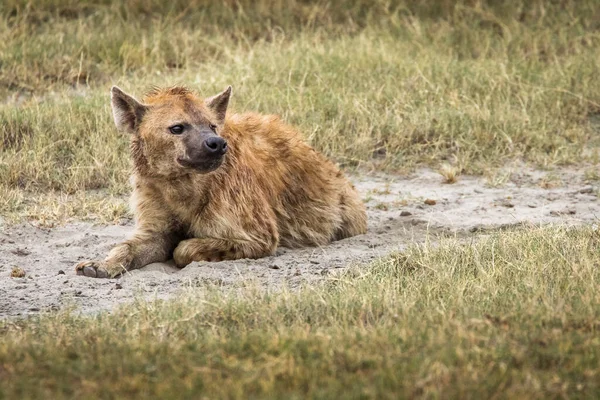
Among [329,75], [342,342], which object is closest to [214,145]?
[342,342]

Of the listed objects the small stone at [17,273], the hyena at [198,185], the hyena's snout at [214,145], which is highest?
the hyena's snout at [214,145]

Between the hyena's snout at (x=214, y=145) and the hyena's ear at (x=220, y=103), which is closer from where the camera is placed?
the hyena's snout at (x=214, y=145)

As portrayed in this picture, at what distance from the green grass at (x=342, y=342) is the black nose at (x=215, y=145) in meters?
0.77

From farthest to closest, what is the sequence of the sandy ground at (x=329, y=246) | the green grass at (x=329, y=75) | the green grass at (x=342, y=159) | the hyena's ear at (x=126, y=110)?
the green grass at (x=329, y=75)
the hyena's ear at (x=126, y=110)
the sandy ground at (x=329, y=246)
the green grass at (x=342, y=159)

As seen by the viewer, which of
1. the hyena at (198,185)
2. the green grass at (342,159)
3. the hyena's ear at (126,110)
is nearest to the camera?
the green grass at (342,159)

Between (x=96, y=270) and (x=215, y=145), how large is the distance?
32.5 inches

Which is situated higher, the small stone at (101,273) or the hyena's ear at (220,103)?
the hyena's ear at (220,103)

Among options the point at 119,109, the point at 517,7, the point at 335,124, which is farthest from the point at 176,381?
the point at 517,7

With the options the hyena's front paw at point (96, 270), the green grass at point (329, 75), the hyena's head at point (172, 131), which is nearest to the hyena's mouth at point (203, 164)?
the hyena's head at point (172, 131)

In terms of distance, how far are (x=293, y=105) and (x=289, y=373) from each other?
462 centimetres

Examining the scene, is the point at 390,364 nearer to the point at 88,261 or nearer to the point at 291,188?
the point at 88,261

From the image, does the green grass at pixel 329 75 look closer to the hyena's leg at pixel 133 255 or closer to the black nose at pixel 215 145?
the hyena's leg at pixel 133 255

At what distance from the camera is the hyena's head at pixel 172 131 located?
523 centimetres

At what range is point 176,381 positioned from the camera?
3.38 m
